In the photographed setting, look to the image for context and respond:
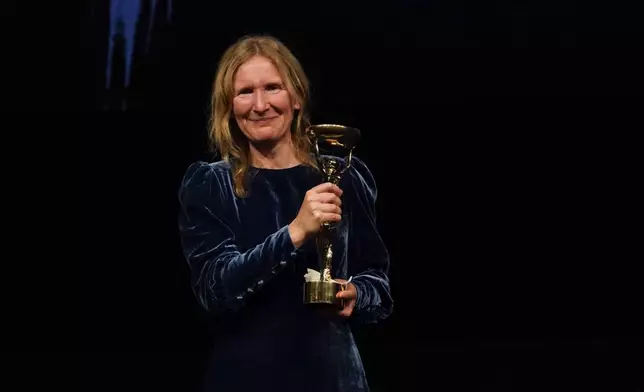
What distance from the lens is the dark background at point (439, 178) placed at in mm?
2646

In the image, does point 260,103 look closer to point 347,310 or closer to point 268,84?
point 268,84

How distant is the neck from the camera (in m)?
1.63

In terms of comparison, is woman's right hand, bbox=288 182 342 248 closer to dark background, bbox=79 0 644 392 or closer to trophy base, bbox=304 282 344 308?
trophy base, bbox=304 282 344 308

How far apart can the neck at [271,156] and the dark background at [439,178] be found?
3.22 feet

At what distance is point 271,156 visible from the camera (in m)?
1.63

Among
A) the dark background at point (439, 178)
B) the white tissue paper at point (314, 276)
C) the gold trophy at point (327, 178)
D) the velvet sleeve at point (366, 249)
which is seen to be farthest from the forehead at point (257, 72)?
the dark background at point (439, 178)

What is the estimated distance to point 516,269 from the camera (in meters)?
2.81

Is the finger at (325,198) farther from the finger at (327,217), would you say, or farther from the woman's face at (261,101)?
the woman's face at (261,101)

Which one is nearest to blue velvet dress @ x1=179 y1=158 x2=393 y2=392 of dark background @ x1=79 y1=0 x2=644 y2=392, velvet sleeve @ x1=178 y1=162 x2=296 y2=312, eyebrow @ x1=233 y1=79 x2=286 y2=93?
velvet sleeve @ x1=178 y1=162 x2=296 y2=312

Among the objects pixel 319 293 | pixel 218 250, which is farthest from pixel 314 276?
pixel 218 250

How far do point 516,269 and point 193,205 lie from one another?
143 centimetres

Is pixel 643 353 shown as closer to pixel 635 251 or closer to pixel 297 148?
pixel 635 251

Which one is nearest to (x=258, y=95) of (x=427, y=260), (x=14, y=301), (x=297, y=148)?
(x=297, y=148)

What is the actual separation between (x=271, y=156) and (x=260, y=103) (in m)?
0.09
